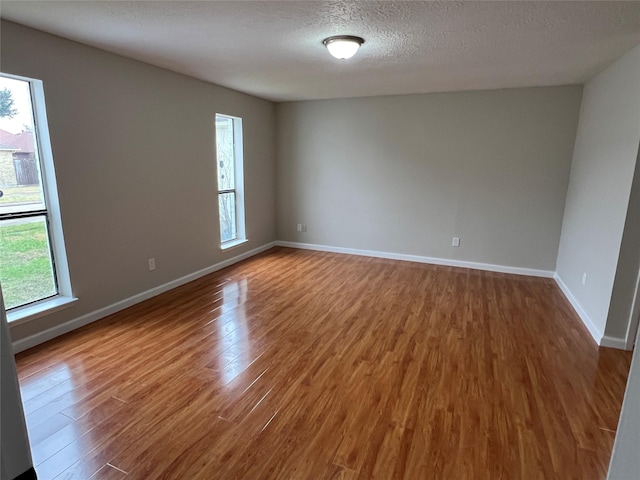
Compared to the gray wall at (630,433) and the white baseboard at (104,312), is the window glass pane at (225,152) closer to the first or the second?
the white baseboard at (104,312)

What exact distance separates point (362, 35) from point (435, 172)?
277cm

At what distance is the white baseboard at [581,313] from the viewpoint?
296cm

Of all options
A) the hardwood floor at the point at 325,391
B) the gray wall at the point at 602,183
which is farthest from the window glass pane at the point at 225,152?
the gray wall at the point at 602,183

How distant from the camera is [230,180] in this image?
507cm

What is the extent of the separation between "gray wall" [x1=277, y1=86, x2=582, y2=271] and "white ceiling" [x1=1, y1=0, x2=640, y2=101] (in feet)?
2.22

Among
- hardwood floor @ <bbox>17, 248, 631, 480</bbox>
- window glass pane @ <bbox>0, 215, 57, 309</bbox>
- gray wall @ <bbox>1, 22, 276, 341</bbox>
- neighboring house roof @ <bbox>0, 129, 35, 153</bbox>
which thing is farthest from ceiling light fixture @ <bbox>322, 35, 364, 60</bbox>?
window glass pane @ <bbox>0, 215, 57, 309</bbox>

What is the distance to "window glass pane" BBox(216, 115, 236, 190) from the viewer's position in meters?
4.80

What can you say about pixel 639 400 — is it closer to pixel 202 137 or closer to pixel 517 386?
pixel 517 386

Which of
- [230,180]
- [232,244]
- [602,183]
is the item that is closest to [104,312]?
[232,244]

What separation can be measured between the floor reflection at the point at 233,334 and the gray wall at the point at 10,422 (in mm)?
1376

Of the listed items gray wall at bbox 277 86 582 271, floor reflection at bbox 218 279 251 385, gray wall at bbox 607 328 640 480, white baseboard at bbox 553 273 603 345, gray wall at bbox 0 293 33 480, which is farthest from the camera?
gray wall at bbox 277 86 582 271

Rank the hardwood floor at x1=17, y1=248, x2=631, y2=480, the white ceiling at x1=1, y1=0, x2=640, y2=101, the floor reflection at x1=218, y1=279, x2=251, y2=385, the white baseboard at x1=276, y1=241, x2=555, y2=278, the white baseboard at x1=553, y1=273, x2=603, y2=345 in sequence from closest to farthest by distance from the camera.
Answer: the hardwood floor at x1=17, y1=248, x2=631, y2=480 → the white ceiling at x1=1, y1=0, x2=640, y2=101 → the floor reflection at x1=218, y1=279, x2=251, y2=385 → the white baseboard at x1=553, y1=273, x2=603, y2=345 → the white baseboard at x1=276, y1=241, x2=555, y2=278

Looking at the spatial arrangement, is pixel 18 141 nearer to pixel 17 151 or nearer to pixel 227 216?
pixel 17 151

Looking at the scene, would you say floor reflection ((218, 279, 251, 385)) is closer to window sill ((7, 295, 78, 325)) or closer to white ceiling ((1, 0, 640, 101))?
window sill ((7, 295, 78, 325))
